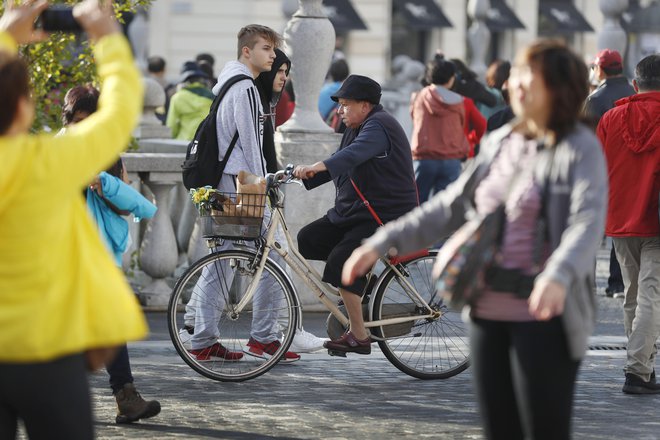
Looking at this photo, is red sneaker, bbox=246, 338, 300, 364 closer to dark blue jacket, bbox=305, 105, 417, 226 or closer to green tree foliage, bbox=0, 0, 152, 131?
dark blue jacket, bbox=305, 105, 417, 226

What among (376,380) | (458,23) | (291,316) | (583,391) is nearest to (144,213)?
(291,316)

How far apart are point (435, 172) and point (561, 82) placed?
30.8 feet

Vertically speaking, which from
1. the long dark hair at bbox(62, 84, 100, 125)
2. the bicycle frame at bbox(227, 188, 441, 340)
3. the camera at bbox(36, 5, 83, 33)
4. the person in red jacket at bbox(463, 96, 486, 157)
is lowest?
the bicycle frame at bbox(227, 188, 441, 340)

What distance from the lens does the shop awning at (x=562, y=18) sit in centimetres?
4756

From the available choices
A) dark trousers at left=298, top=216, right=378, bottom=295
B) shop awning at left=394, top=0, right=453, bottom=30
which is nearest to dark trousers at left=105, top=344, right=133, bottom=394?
dark trousers at left=298, top=216, right=378, bottom=295

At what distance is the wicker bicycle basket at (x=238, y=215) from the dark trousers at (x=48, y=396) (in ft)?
12.3

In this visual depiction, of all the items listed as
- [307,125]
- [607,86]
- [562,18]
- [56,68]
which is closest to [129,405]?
[56,68]

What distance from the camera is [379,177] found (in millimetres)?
7766

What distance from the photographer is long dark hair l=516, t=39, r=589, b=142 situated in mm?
4422

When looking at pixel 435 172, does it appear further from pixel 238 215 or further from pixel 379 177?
pixel 238 215

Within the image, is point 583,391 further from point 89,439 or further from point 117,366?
point 89,439

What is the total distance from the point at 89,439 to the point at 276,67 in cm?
492

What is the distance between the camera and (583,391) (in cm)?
770

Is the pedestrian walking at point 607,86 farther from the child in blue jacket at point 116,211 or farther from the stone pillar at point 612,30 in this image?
the stone pillar at point 612,30
